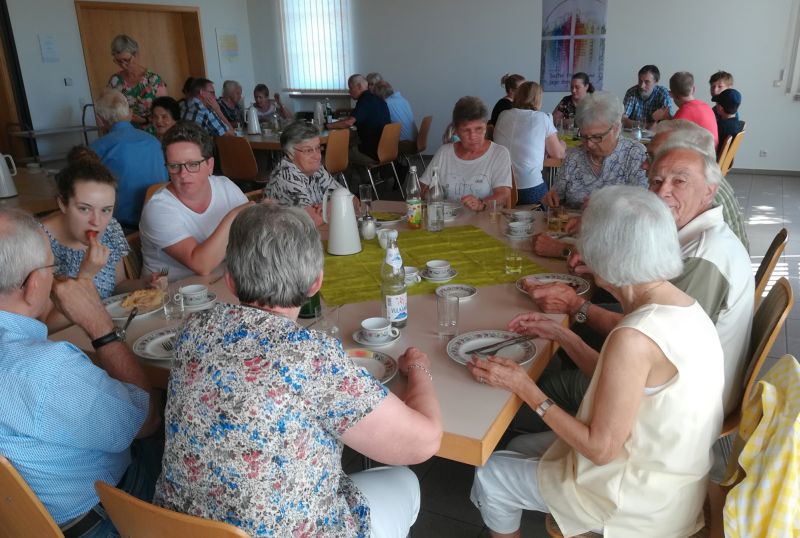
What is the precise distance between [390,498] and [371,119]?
5.46 metres

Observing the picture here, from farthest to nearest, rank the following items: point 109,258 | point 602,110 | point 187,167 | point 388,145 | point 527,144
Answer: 1. point 388,145
2. point 527,144
3. point 602,110
4. point 187,167
5. point 109,258

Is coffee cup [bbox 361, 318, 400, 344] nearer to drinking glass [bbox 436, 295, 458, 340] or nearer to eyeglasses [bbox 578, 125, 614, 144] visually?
drinking glass [bbox 436, 295, 458, 340]

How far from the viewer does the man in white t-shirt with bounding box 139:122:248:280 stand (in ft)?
7.41

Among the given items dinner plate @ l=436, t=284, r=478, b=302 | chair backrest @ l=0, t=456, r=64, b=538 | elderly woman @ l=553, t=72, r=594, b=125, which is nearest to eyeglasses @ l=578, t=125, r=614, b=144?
dinner plate @ l=436, t=284, r=478, b=302

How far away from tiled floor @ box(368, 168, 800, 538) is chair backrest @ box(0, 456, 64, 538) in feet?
3.98

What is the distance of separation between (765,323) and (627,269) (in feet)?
2.05

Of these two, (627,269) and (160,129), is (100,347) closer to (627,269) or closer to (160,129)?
(627,269)

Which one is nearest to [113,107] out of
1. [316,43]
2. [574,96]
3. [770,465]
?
[770,465]

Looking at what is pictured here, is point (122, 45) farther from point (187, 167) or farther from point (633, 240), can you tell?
point (633, 240)

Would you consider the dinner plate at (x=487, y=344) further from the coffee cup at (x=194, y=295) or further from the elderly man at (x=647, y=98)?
the elderly man at (x=647, y=98)

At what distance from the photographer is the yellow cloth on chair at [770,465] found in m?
1.11

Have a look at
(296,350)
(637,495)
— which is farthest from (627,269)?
(296,350)

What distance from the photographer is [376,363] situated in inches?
59.0

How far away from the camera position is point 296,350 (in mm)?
1027
